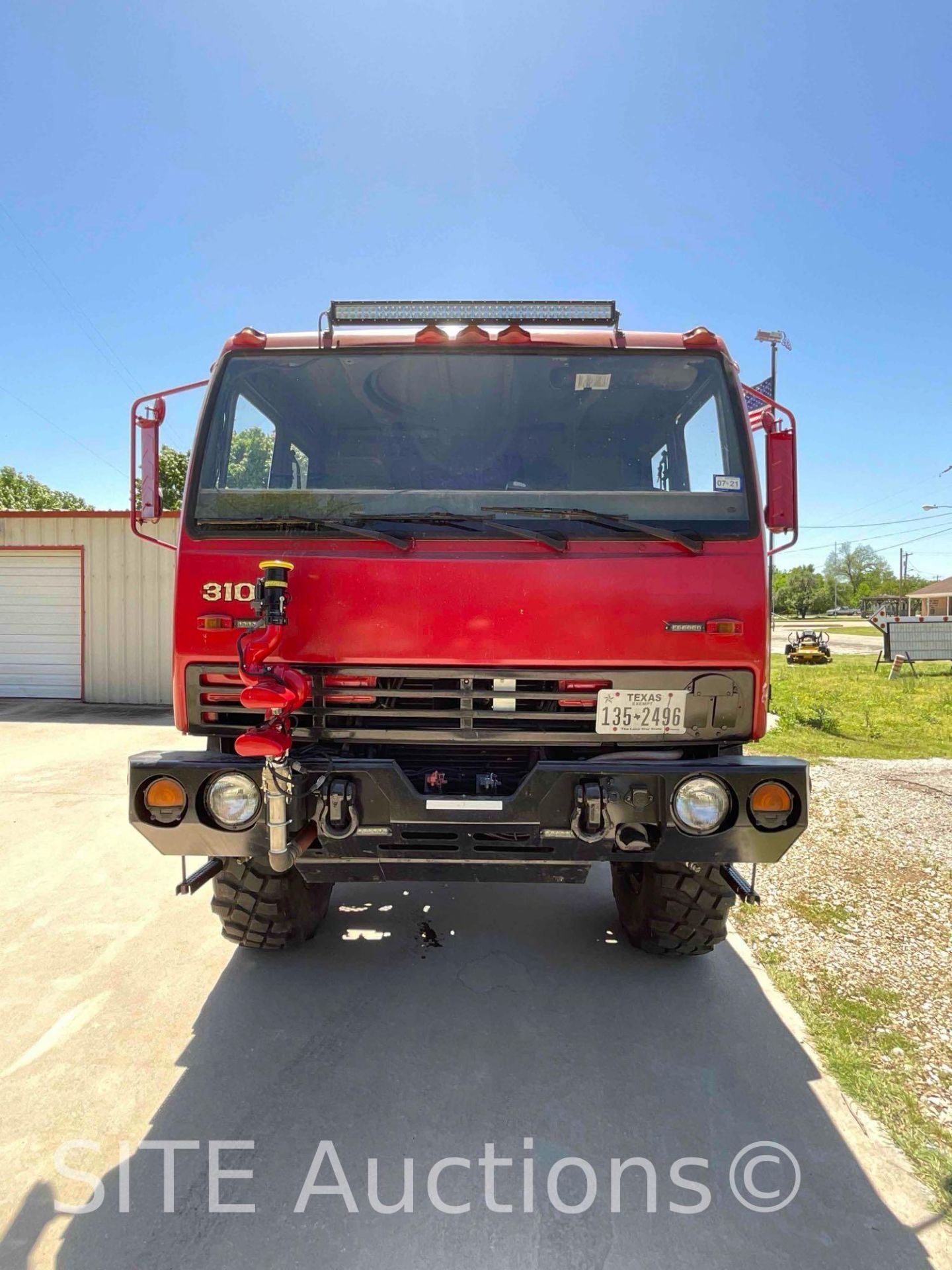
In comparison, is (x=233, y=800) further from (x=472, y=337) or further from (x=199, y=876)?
(x=472, y=337)

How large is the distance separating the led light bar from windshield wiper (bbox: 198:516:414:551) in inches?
40.5

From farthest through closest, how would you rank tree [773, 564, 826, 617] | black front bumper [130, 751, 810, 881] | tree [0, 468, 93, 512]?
1. tree [773, 564, 826, 617]
2. tree [0, 468, 93, 512]
3. black front bumper [130, 751, 810, 881]

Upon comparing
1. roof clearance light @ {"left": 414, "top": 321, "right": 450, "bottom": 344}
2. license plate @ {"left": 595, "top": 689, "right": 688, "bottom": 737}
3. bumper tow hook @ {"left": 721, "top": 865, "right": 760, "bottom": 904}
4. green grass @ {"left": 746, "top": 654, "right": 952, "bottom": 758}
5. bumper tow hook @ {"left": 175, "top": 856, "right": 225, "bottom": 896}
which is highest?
roof clearance light @ {"left": 414, "top": 321, "right": 450, "bottom": 344}

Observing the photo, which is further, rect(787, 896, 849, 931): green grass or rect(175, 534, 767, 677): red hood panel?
rect(787, 896, 849, 931): green grass

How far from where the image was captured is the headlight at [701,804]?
2320mm

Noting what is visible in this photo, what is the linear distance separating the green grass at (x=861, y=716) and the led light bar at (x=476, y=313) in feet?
19.2

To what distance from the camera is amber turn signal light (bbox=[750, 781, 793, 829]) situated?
2.36 metres

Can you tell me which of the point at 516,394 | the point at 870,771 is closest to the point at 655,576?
the point at 516,394

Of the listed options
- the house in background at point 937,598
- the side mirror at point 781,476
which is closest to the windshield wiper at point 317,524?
the side mirror at point 781,476

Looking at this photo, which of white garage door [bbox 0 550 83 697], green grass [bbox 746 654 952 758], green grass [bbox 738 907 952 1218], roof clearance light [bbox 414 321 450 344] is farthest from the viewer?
white garage door [bbox 0 550 83 697]

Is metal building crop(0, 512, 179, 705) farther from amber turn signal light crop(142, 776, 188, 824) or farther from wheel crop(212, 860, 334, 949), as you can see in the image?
amber turn signal light crop(142, 776, 188, 824)

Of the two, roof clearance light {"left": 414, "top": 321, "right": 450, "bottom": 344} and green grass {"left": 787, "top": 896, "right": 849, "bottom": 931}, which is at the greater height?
roof clearance light {"left": 414, "top": 321, "right": 450, "bottom": 344}

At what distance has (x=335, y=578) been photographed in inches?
93.5

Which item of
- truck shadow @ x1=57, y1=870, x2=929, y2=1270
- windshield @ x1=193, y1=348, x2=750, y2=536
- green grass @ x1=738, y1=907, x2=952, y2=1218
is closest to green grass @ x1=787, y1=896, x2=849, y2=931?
green grass @ x1=738, y1=907, x2=952, y2=1218
